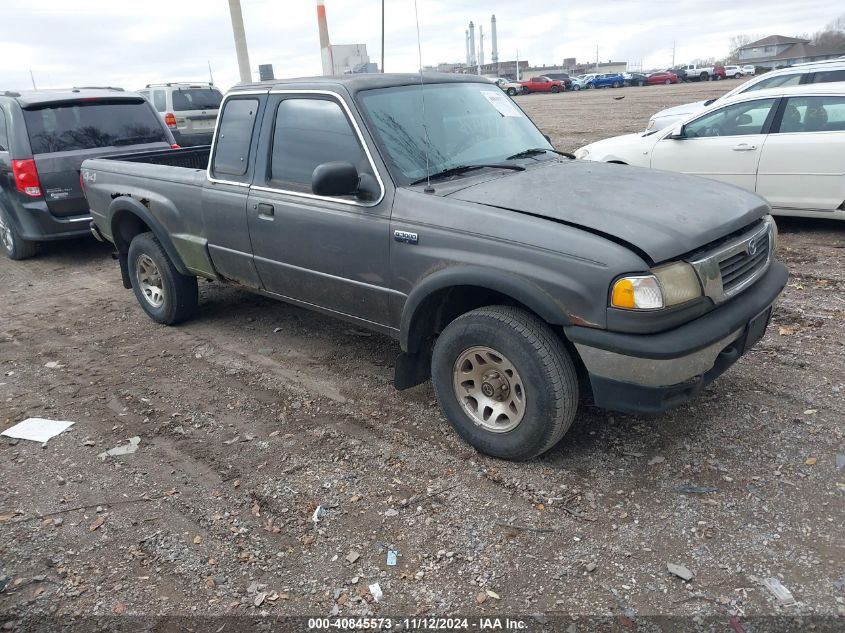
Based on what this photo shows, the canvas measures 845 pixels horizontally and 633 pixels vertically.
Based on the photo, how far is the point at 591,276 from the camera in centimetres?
294

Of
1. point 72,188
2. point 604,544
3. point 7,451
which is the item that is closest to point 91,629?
point 7,451

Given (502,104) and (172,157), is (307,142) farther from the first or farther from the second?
(172,157)

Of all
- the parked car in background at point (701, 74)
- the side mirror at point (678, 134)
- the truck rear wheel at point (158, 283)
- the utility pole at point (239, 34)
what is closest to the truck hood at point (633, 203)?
the truck rear wheel at point (158, 283)

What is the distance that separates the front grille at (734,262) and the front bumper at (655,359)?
126 millimetres

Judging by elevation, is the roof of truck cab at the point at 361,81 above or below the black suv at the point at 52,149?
above

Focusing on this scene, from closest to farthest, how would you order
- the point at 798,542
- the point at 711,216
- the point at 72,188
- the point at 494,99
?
the point at 798,542
the point at 711,216
the point at 494,99
the point at 72,188

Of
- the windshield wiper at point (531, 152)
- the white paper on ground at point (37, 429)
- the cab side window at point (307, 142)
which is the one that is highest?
the cab side window at point (307, 142)

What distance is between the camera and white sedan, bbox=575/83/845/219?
6.91 meters

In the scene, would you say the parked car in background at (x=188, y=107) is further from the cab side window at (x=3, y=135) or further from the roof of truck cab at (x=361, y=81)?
the roof of truck cab at (x=361, y=81)

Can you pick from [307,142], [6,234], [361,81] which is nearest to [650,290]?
[361,81]

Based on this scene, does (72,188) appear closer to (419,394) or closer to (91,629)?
(419,394)

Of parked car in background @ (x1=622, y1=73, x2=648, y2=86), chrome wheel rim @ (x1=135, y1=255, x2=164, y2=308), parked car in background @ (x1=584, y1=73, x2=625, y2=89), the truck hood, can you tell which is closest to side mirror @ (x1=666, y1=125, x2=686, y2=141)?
the truck hood

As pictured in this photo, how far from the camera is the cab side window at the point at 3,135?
7.84m

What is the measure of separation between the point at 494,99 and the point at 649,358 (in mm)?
2520
